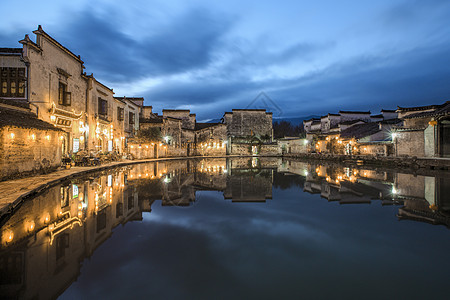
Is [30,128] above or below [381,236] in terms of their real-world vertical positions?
above

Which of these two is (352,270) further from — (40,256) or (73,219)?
(73,219)

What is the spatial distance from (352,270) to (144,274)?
315cm

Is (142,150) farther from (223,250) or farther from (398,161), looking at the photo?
(398,161)

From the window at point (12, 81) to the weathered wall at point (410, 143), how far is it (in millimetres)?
32332

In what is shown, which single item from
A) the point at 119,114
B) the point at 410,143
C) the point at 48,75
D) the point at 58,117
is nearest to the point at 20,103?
the point at 58,117

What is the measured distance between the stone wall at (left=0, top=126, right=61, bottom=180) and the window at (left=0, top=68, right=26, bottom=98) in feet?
9.54

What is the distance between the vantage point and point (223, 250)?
424 centimetres

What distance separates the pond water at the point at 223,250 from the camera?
3111 millimetres

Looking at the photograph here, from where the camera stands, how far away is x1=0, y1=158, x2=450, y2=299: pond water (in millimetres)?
3111

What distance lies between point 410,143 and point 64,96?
32.0 meters

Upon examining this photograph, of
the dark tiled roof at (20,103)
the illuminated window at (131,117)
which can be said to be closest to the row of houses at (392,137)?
the illuminated window at (131,117)

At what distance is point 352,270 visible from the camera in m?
3.54

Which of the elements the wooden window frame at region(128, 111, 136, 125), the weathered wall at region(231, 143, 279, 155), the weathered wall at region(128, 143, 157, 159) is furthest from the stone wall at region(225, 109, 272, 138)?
the wooden window frame at region(128, 111, 136, 125)

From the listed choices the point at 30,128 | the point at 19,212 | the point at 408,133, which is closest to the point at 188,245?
the point at 19,212
